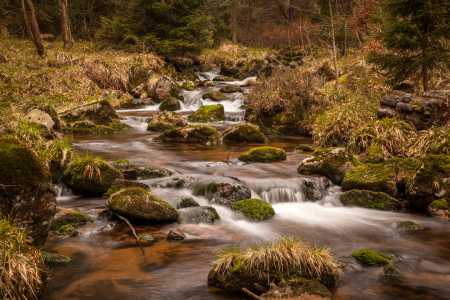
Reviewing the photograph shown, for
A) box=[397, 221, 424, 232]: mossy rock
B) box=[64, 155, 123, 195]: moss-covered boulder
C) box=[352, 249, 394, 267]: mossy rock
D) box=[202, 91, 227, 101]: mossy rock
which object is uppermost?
box=[202, 91, 227, 101]: mossy rock

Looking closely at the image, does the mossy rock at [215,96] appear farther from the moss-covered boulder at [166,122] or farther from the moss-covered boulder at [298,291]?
the moss-covered boulder at [298,291]

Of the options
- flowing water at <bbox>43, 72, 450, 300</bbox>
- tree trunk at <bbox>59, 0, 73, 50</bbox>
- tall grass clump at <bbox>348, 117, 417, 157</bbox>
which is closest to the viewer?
flowing water at <bbox>43, 72, 450, 300</bbox>

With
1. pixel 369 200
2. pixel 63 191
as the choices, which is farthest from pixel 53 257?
pixel 369 200

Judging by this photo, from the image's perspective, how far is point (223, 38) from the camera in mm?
40500

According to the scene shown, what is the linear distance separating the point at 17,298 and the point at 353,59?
20235 millimetres

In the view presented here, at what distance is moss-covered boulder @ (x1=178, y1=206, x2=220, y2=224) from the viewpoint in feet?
21.2

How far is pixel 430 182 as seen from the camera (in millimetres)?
7078

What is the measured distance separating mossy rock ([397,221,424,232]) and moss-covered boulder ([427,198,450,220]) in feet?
2.10

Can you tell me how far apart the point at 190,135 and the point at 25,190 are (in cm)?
956

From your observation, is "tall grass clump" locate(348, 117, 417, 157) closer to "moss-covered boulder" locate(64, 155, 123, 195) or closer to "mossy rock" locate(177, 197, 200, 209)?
"mossy rock" locate(177, 197, 200, 209)

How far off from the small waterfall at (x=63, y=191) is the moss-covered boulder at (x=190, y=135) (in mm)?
5878

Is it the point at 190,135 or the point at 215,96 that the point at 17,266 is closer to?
the point at 190,135

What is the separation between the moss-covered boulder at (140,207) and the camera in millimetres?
6129

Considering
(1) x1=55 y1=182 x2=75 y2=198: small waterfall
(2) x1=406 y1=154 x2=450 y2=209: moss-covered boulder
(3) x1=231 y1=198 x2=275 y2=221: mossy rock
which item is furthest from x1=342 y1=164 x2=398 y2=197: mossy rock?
(1) x1=55 y1=182 x2=75 y2=198: small waterfall
